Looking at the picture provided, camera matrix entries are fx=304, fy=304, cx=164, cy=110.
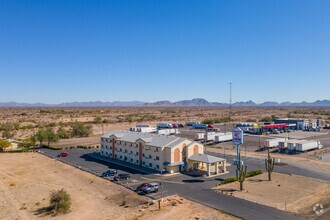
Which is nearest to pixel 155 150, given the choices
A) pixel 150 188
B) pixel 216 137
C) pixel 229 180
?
pixel 150 188

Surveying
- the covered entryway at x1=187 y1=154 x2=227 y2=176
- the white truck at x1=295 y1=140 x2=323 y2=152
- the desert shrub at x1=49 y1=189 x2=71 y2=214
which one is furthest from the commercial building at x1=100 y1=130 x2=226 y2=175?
the white truck at x1=295 y1=140 x2=323 y2=152

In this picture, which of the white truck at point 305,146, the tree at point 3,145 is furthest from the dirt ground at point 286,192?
the tree at point 3,145

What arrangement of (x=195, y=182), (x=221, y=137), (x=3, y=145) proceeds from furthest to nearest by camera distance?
1. (x=221, y=137)
2. (x=3, y=145)
3. (x=195, y=182)

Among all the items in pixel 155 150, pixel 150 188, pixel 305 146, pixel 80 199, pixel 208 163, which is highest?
pixel 155 150

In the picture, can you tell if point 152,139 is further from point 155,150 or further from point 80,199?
point 80,199

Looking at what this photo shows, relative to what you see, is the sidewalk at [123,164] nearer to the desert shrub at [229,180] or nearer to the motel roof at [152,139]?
the motel roof at [152,139]

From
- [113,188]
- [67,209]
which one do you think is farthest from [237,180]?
[67,209]

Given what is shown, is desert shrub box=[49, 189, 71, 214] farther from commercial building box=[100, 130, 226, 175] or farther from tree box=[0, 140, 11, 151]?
tree box=[0, 140, 11, 151]
